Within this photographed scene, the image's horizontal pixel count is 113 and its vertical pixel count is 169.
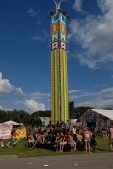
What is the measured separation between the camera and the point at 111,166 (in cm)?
1270

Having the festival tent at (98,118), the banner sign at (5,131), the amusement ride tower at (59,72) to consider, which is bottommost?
the banner sign at (5,131)

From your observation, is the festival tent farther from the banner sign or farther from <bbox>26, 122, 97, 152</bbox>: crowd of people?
<bbox>26, 122, 97, 152</bbox>: crowd of people

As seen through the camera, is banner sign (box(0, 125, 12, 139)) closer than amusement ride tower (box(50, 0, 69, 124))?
Yes

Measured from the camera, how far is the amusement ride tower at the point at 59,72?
56.5 meters

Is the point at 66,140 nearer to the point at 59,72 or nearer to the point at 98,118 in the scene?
the point at 98,118

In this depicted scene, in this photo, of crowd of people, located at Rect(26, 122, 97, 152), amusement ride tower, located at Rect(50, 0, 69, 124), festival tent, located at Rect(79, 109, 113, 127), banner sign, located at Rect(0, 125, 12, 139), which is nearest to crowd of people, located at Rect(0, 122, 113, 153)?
crowd of people, located at Rect(26, 122, 97, 152)

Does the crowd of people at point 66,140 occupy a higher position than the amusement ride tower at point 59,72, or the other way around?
the amusement ride tower at point 59,72

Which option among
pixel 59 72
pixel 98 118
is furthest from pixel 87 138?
pixel 59 72

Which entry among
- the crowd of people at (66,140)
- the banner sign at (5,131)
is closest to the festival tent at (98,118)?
the banner sign at (5,131)

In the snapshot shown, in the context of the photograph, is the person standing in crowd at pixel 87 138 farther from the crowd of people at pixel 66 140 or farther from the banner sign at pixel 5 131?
the banner sign at pixel 5 131

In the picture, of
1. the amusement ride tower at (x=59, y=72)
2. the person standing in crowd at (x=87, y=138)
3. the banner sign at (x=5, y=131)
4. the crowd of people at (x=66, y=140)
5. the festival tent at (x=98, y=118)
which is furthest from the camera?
the amusement ride tower at (x=59, y=72)

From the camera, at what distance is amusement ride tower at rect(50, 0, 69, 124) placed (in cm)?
5647

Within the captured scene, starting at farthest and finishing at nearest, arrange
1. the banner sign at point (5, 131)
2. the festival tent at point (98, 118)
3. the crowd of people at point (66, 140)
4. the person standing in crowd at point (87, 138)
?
the festival tent at point (98, 118) < the banner sign at point (5, 131) < the person standing in crowd at point (87, 138) < the crowd of people at point (66, 140)

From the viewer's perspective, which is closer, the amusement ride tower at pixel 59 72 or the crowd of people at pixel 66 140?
the crowd of people at pixel 66 140
